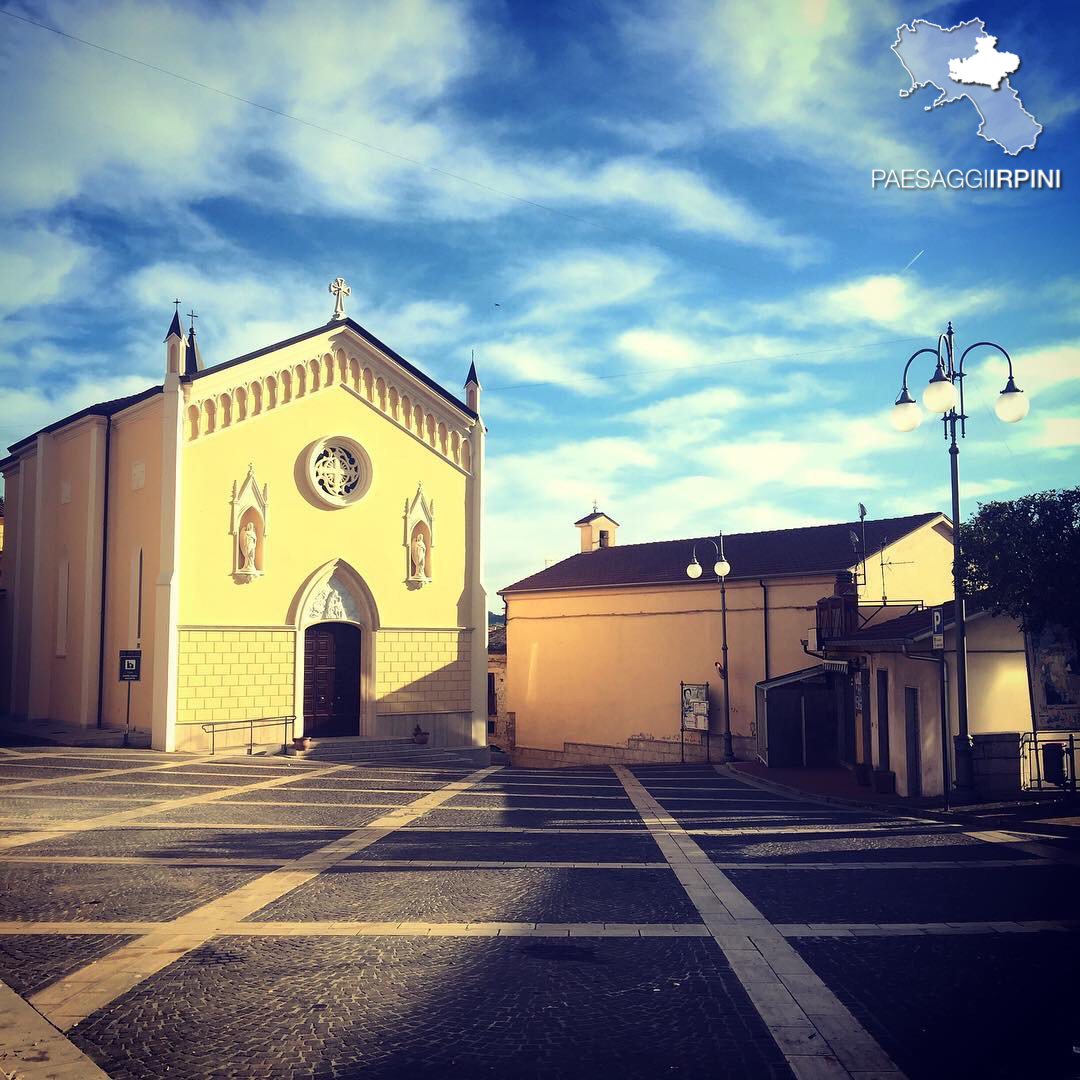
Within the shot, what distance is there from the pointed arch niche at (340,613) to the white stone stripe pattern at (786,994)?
1852 centimetres

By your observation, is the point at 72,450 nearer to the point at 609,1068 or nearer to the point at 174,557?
the point at 174,557

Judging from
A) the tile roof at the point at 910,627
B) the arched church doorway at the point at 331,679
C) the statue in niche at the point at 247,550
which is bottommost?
the arched church doorway at the point at 331,679

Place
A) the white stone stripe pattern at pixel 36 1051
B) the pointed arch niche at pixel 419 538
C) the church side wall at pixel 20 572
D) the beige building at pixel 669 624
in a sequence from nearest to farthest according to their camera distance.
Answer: the white stone stripe pattern at pixel 36 1051
the pointed arch niche at pixel 419 538
the church side wall at pixel 20 572
the beige building at pixel 669 624

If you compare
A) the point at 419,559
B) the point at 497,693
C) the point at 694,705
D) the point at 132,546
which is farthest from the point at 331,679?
the point at 497,693

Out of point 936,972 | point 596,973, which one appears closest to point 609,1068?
point 596,973

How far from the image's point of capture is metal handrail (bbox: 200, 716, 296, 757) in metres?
25.3

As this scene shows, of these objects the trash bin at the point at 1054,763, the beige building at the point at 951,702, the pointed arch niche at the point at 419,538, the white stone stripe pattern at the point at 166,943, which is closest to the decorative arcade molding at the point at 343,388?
the pointed arch niche at the point at 419,538

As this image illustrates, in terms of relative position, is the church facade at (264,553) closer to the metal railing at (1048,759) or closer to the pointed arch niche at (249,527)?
the pointed arch niche at (249,527)

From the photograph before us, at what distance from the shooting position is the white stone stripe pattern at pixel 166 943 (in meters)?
6.75

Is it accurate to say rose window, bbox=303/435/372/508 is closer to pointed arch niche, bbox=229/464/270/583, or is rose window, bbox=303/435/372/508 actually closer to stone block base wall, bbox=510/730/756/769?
pointed arch niche, bbox=229/464/270/583

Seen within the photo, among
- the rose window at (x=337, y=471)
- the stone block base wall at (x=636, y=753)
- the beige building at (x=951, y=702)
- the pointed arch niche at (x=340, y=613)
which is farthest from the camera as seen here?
the stone block base wall at (x=636, y=753)

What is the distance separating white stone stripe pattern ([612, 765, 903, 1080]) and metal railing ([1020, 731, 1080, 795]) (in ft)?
28.1

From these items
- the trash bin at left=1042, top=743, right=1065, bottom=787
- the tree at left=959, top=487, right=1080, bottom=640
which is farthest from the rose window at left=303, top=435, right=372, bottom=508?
A: the trash bin at left=1042, top=743, right=1065, bottom=787

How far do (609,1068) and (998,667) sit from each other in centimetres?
1426
